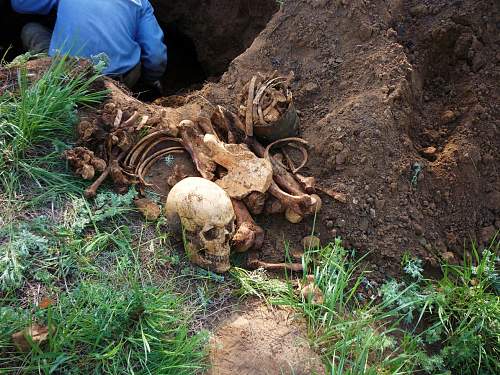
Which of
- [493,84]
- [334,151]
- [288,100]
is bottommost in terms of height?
[334,151]

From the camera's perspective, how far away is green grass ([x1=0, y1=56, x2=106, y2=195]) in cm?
242

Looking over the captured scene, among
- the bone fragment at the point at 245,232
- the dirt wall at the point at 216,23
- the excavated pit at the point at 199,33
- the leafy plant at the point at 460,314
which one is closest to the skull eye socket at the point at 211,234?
the bone fragment at the point at 245,232

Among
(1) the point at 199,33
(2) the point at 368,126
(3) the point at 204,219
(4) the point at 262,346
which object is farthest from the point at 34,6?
(4) the point at 262,346

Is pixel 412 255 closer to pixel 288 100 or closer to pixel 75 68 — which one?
pixel 288 100

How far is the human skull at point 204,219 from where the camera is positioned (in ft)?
7.03

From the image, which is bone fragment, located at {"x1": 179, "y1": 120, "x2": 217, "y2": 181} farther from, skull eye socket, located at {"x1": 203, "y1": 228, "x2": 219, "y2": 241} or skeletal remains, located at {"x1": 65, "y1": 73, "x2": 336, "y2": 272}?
skull eye socket, located at {"x1": 203, "y1": 228, "x2": 219, "y2": 241}

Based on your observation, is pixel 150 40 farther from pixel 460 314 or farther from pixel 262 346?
pixel 460 314

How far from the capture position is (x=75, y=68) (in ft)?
8.62

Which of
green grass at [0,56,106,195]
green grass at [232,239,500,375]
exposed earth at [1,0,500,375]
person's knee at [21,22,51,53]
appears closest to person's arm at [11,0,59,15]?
person's knee at [21,22,51,53]

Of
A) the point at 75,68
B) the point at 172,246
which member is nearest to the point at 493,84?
the point at 172,246

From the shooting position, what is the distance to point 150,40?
3412 mm

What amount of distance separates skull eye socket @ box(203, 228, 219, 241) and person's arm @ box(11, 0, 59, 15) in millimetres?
2052

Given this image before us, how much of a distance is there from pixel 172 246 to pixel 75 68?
1.07m

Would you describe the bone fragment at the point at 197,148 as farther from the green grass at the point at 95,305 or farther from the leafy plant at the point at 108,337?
the leafy plant at the point at 108,337
